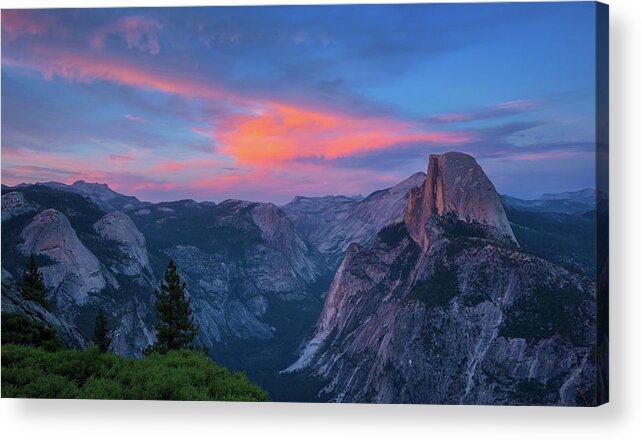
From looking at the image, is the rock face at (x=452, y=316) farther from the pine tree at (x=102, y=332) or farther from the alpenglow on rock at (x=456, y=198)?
the pine tree at (x=102, y=332)

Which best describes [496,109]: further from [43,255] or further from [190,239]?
[43,255]

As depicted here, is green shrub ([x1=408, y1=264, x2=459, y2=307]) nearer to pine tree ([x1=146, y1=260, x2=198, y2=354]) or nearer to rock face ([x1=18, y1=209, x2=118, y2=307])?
pine tree ([x1=146, y1=260, x2=198, y2=354])

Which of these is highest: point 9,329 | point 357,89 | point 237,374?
point 357,89

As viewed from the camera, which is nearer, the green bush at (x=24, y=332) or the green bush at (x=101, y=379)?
the green bush at (x=101, y=379)

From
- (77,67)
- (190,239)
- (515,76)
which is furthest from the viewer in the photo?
(190,239)

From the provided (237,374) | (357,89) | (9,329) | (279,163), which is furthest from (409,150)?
(9,329)

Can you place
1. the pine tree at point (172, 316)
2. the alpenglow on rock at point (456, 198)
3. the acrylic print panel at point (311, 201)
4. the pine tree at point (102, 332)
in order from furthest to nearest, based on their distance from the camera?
the pine tree at point (172, 316)
the pine tree at point (102, 332)
the alpenglow on rock at point (456, 198)
the acrylic print panel at point (311, 201)

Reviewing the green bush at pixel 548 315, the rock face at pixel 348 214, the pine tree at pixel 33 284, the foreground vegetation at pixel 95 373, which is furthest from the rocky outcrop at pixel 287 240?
the pine tree at pixel 33 284
